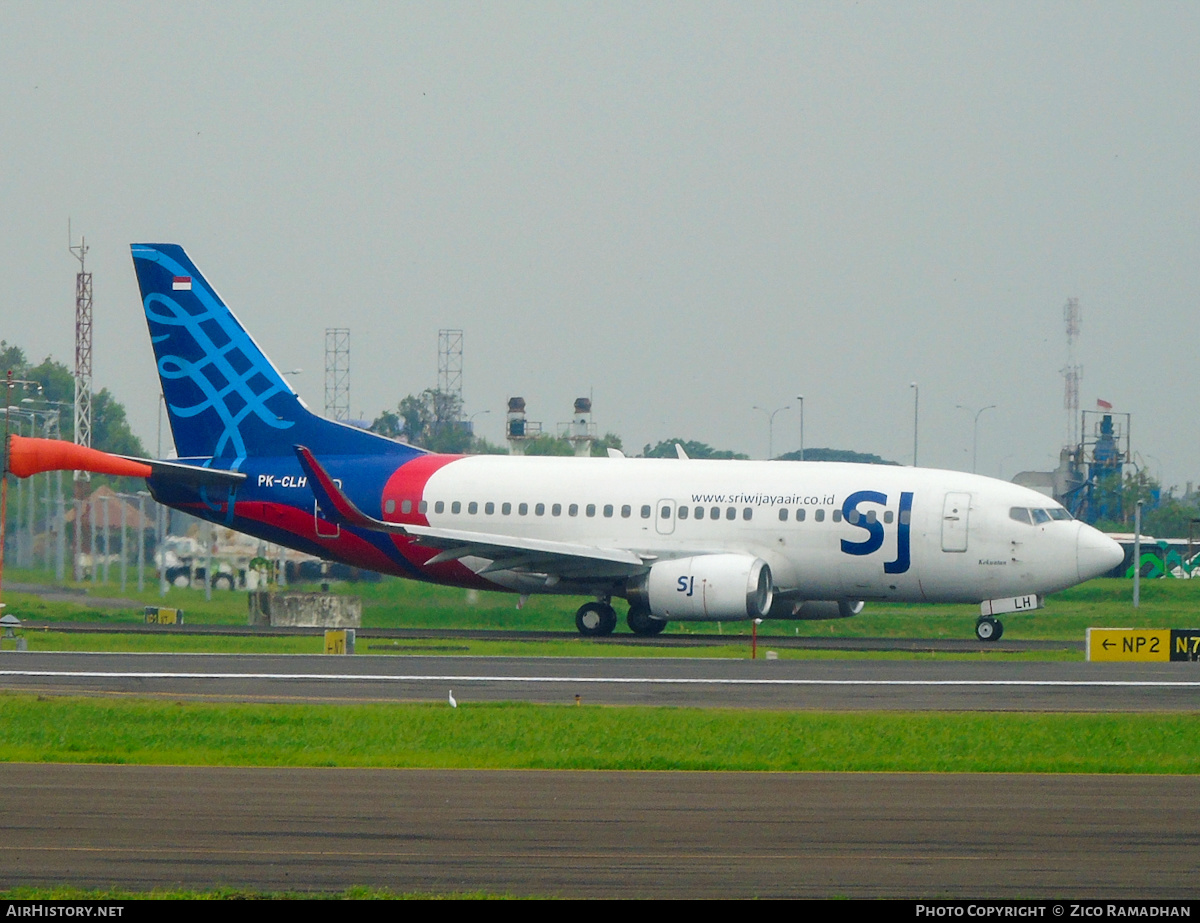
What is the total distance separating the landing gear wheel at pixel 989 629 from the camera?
40.1 meters

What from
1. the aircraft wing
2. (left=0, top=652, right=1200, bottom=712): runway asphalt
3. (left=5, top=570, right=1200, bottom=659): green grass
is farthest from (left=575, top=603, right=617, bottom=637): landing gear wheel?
(left=0, top=652, right=1200, bottom=712): runway asphalt

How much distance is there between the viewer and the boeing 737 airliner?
129 feet

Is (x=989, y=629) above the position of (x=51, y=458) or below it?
below

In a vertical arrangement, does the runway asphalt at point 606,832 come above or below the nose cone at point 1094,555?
below

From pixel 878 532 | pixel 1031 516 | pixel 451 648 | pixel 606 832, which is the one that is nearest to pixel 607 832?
pixel 606 832

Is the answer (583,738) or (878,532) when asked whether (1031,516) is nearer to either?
(878,532)

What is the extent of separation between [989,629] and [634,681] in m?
14.6

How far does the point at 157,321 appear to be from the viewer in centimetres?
4488

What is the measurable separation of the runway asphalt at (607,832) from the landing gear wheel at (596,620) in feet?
74.5

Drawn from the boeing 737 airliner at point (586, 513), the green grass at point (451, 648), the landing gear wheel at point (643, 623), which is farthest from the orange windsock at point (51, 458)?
the landing gear wheel at point (643, 623)

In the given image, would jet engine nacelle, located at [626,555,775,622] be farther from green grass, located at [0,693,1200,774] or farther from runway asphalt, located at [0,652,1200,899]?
runway asphalt, located at [0,652,1200,899]

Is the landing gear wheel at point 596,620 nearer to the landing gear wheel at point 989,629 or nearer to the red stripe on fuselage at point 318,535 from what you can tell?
the red stripe on fuselage at point 318,535

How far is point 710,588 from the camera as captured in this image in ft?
127
